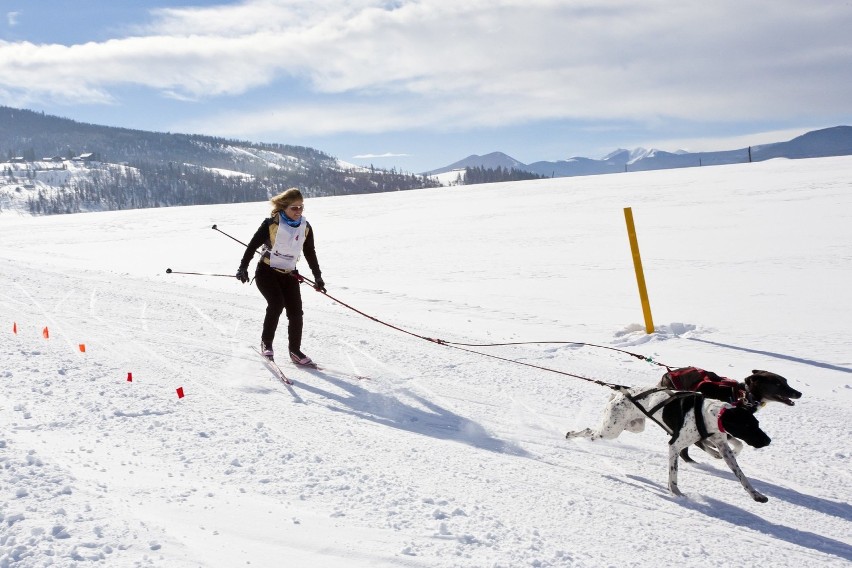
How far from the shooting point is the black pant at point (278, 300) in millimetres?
6691

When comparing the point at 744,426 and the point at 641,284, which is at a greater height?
the point at 641,284

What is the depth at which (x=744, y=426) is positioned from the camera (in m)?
3.63

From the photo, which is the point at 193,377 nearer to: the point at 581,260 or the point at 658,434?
the point at 658,434

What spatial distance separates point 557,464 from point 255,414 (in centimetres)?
252

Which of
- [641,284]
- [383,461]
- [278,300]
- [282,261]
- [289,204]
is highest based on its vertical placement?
[289,204]

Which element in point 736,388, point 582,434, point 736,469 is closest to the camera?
point 736,469

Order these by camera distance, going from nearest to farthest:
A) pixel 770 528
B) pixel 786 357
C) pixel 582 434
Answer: pixel 770 528, pixel 582 434, pixel 786 357

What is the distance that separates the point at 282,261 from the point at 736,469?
16.0ft

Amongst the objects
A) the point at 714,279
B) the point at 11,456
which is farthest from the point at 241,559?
the point at 714,279

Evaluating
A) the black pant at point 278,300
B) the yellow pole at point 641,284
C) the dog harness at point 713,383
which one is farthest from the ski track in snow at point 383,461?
the dog harness at point 713,383

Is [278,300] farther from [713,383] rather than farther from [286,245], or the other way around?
[713,383]

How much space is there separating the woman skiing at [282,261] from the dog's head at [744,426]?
4.41 meters

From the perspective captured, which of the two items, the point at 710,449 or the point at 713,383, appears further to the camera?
the point at 710,449

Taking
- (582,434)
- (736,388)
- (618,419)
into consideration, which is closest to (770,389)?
(736,388)
